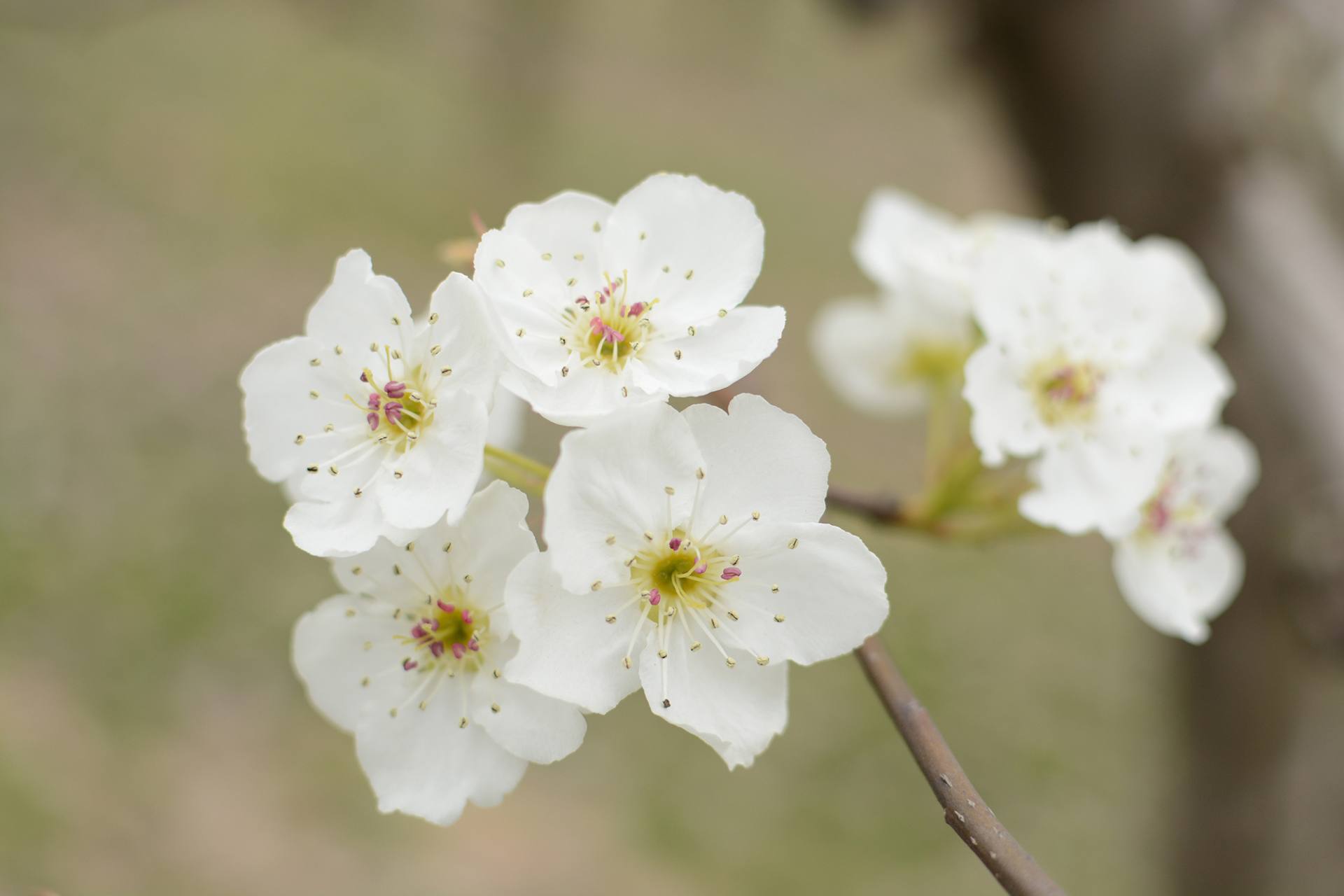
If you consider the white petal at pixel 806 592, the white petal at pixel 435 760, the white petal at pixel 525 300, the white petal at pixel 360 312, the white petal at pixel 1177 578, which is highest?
the white petal at pixel 525 300

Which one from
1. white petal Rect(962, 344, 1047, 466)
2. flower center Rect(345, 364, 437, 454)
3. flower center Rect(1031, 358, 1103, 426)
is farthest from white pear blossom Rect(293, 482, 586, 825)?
flower center Rect(1031, 358, 1103, 426)

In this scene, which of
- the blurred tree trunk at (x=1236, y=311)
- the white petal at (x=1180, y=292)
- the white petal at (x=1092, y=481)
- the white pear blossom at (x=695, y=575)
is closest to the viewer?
the white pear blossom at (x=695, y=575)

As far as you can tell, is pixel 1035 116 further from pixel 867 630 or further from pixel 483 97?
pixel 483 97

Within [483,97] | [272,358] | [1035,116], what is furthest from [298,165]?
[272,358]

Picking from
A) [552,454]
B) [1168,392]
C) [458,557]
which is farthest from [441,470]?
[552,454]

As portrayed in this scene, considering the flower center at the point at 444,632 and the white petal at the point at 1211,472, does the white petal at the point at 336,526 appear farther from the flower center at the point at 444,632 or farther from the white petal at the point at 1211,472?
the white petal at the point at 1211,472

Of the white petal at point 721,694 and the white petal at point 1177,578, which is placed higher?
the white petal at point 721,694

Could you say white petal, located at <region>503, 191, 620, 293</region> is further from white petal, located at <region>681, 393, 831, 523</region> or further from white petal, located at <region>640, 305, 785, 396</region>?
white petal, located at <region>681, 393, 831, 523</region>

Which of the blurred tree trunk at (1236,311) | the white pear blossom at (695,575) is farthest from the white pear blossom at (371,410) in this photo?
the blurred tree trunk at (1236,311)
